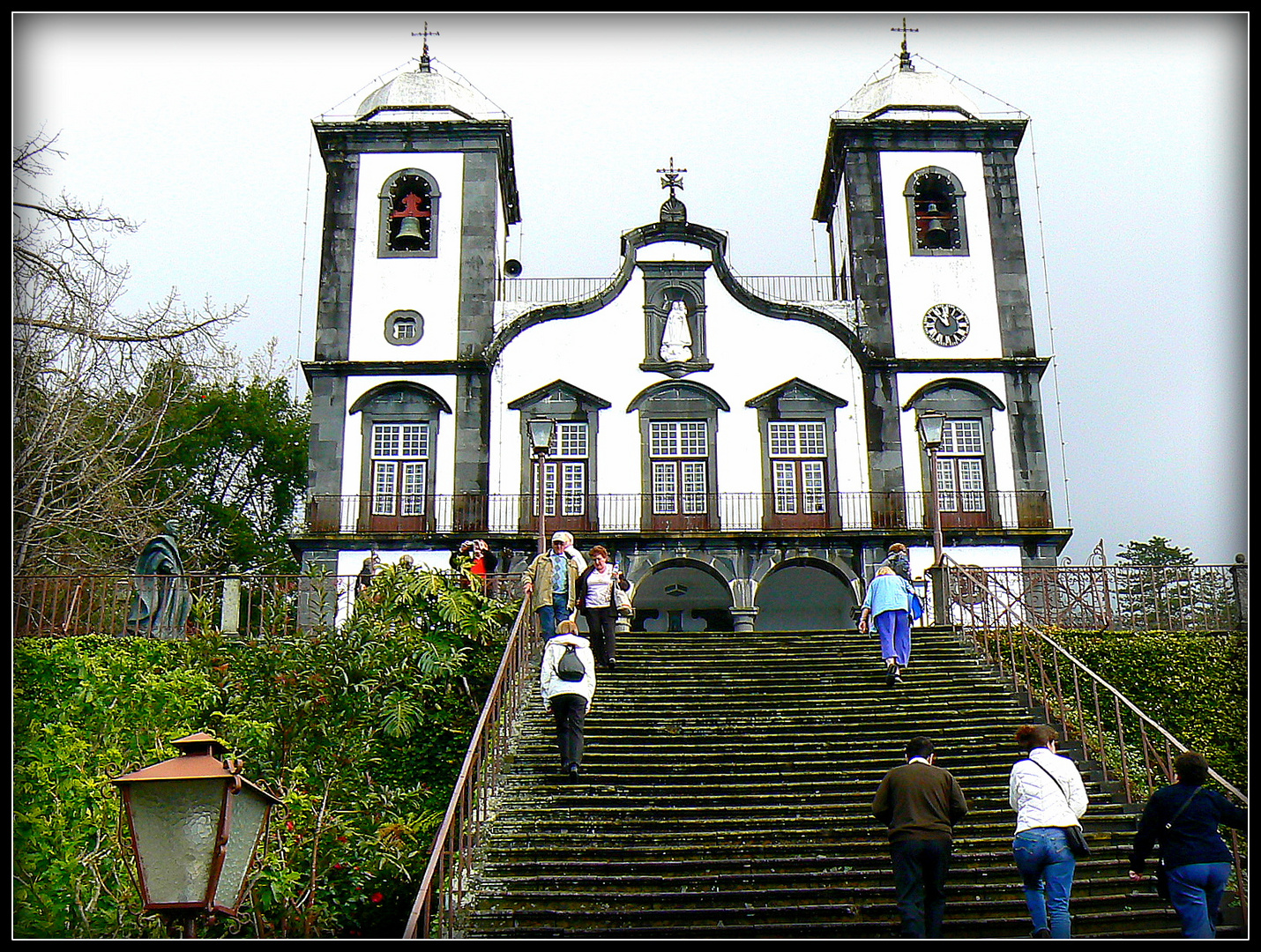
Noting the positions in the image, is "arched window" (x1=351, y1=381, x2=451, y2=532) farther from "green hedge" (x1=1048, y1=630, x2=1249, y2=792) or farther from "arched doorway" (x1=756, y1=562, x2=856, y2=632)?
"green hedge" (x1=1048, y1=630, x2=1249, y2=792)

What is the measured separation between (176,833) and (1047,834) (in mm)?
5361

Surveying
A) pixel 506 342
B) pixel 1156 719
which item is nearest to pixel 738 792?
pixel 1156 719

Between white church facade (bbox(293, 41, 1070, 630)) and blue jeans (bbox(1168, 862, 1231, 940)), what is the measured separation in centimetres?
1552

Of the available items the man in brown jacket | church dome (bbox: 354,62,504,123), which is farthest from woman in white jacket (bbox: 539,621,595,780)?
church dome (bbox: 354,62,504,123)

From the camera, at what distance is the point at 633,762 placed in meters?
12.7

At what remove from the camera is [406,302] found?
26328 mm

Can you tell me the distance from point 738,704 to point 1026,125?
1717 centimetres

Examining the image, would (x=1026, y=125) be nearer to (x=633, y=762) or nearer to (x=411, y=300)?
(x=411, y=300)

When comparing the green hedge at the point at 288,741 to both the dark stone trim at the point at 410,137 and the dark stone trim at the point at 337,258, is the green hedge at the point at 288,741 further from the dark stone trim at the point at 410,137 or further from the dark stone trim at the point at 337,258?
the dark stone trim at the point at 410,137

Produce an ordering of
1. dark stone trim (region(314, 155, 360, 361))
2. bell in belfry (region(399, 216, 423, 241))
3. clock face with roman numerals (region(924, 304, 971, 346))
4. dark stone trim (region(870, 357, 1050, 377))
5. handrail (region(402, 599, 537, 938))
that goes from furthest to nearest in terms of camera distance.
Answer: bell in belfry (region(399, 216, 423, 241))
clock face with roman numerals (region(924, 304, 971, 346))
dark stone trim (region(314, 155, 360, 361))
dark stone trim (region(870, 357, 1050, 377))
handrail (region(402, 599, 537, 938))

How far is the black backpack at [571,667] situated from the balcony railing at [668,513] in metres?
12.7

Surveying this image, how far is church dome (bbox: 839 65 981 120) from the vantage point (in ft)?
90.7

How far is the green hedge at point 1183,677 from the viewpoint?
17.6 metres

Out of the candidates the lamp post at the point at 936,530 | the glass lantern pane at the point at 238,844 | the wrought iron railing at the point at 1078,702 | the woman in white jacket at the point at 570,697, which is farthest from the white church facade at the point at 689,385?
the glass lantern pane at the point at 238,844
